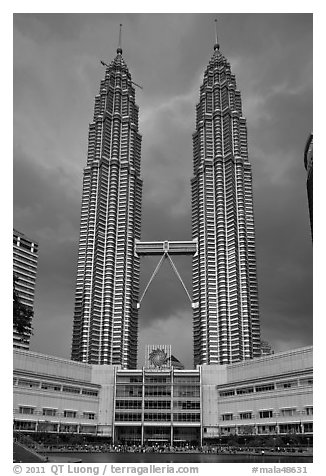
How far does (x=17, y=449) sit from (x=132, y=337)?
12286cm

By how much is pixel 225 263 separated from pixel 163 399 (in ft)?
215

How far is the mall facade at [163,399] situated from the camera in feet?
344

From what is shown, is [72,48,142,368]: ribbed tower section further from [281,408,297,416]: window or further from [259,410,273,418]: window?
[281,408,297,416]: window

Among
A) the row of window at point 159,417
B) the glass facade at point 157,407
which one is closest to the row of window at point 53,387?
the glass facade at point 157,407

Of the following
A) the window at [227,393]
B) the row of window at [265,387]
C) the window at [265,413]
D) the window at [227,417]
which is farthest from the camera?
the window at [227,393]

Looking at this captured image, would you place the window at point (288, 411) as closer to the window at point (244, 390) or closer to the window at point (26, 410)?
the window at point (244, 390)

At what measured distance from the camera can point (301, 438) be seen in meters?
95.4

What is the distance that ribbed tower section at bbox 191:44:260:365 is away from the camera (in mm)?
167250

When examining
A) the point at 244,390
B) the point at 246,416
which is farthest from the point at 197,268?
the point at 246,416

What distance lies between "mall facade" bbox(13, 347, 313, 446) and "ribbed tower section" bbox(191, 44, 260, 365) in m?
39.7

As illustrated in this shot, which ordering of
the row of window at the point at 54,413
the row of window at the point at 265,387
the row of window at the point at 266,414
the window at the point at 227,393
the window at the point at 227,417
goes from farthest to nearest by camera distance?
the window at the point at 227,393 < the window at the point at 227,417 < the row of window at the point at 54,413 < the row of window at the point at 265,387 < the row of window at the point at 266,414

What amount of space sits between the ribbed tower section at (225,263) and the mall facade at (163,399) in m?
39.7
